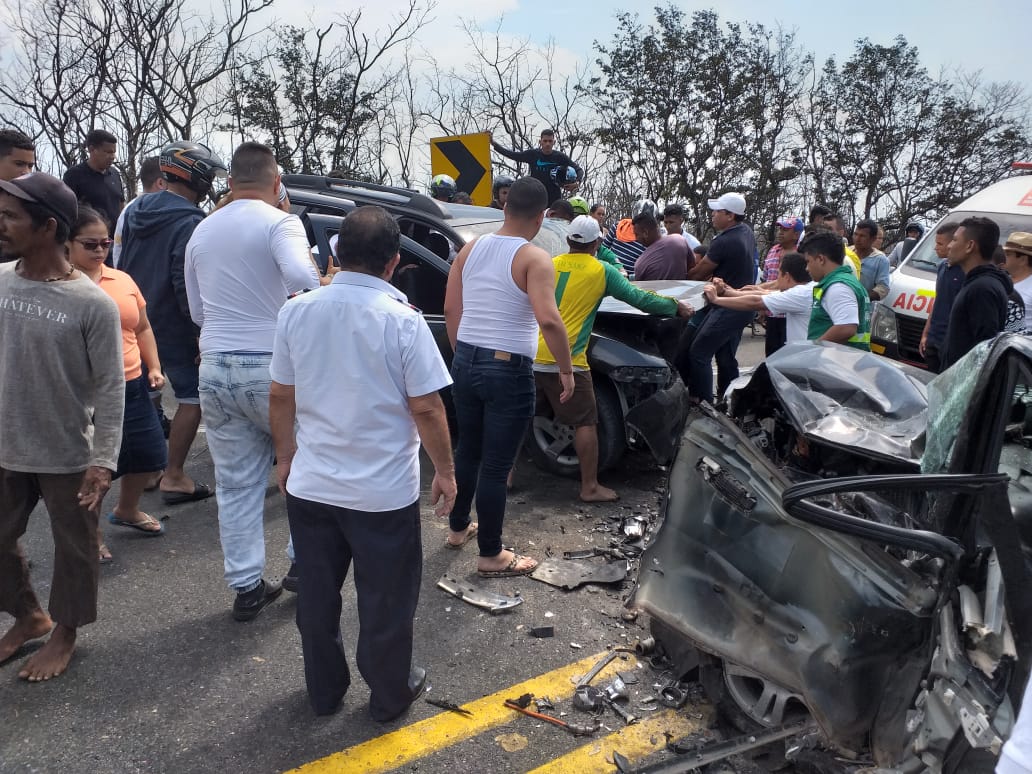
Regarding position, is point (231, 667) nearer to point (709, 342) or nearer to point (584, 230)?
point (584, 230)

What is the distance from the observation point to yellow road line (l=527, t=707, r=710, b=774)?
2.45 meters

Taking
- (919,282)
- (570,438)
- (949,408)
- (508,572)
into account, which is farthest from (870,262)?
(949,408)

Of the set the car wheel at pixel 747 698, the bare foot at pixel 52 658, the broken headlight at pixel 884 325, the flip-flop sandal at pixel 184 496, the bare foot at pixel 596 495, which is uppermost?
the broken headlight at pixel 884 325

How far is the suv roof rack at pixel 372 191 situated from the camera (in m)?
5.50

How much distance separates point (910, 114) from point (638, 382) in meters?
21.6

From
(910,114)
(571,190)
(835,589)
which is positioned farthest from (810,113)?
(835,589)

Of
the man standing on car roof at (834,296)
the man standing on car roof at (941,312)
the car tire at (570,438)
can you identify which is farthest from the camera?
the man standing on car roof at (941,312)

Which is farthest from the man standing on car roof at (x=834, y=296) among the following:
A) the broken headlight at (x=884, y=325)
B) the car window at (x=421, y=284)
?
the car window at (x=421, y=284)

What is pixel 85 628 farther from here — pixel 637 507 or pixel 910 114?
pixel 910 114

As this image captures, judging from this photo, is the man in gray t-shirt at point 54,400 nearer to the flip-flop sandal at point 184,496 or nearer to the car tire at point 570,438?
the flip-flop sandal at point 184,496

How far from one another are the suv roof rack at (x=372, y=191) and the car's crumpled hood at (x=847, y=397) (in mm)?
2818

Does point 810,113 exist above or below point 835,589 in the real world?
above

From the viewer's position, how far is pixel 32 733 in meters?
2.51

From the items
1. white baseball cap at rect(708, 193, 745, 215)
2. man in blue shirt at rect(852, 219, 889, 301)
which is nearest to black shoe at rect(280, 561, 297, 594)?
white baseball cap at rect(708, 193, 745, 215)
